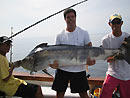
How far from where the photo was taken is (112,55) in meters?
2.80

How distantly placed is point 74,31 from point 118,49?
37.1 inches

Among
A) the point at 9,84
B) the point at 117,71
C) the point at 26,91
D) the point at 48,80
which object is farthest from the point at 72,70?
the point at 48,80

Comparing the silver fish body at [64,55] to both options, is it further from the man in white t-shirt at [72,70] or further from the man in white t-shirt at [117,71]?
the man in white t-shirt at [117,71]

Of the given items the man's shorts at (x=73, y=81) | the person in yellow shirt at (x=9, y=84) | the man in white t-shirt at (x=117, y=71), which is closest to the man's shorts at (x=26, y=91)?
the person in yellow shirt at (x=9, y=84)

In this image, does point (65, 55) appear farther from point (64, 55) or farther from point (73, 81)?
point (73, 81)

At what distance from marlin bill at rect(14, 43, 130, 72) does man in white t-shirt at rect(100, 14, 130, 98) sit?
0.87 feet

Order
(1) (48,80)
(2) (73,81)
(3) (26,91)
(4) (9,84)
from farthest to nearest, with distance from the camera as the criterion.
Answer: (1) (48,80)
(3) (26,91)
(4) (9,84)
(2) (73,81)

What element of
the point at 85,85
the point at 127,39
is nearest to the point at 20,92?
the point at 85,85

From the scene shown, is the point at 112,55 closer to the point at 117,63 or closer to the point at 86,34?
the point at 117,63

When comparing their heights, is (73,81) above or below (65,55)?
below

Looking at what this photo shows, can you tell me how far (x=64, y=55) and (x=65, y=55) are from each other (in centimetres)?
2

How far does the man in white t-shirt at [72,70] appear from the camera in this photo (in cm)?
289

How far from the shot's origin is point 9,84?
126 inches

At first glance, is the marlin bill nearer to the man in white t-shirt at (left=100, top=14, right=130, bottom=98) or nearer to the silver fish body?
the silver fish body
